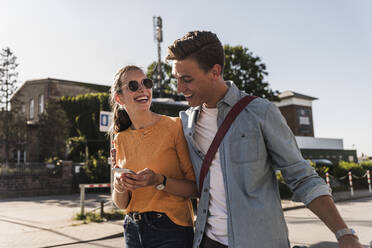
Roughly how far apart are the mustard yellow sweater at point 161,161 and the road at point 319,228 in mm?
4637

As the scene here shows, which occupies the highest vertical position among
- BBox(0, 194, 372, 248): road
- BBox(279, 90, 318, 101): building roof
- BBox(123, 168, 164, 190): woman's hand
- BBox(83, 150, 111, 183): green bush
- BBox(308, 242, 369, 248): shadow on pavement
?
BBox(279, 90, 318, 101): building roof

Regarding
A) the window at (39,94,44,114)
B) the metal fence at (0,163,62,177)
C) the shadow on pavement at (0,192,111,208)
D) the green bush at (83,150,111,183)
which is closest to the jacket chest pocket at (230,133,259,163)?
the shadow on pavement at (0,192,111,208)

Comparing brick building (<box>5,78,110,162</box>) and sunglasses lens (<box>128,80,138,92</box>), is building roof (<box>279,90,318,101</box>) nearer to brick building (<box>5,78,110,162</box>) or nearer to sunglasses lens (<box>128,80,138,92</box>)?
brick building (<box>5,78,110,162</box>)

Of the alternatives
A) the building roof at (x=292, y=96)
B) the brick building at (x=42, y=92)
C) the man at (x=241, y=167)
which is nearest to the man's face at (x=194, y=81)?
the man at (x=241, y=167)

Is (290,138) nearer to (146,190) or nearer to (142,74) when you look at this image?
(146,190)

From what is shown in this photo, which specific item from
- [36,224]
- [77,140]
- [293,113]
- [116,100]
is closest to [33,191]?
[77,140]

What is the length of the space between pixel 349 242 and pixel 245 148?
0.61 metres

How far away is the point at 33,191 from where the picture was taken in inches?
806

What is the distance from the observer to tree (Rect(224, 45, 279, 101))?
88.3 ft

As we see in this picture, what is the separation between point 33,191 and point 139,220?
2078cm

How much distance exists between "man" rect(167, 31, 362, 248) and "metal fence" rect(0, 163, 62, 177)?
2090 centimetres

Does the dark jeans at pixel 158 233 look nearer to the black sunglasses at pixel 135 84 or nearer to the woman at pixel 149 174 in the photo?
the woman at pixel 149 174

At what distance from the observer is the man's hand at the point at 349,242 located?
1.39 metres

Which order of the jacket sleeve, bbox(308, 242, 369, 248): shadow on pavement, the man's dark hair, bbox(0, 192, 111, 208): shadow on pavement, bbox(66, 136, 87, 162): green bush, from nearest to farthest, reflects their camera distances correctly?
the jacket sleeve
the man's dark hair
bbox(308, 242, 369, 248): shadow on pavement
bbox(0, 192, 111, 208): shadow on pavement
bbox(66, 136, 87, 162): green bush
